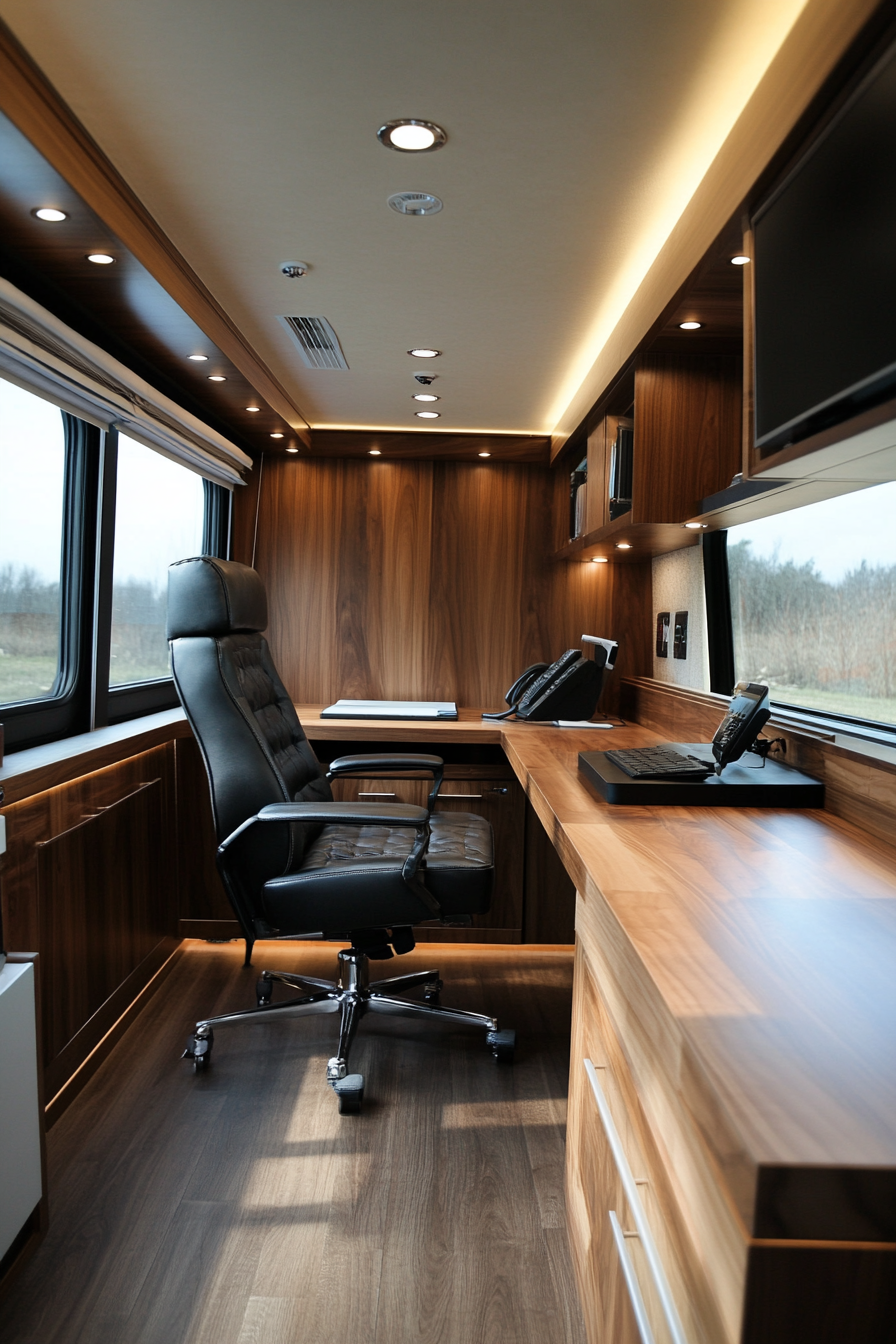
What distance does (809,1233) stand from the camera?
610mm

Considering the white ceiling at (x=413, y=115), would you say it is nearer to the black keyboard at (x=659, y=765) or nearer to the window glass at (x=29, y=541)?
the window glass at (x=29, y=541)

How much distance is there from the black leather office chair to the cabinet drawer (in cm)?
75

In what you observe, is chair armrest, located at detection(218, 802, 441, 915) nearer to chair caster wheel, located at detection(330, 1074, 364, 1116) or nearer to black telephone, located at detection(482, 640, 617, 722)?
chair caster wheel, located at detection(330, 1074, 364, 1116)

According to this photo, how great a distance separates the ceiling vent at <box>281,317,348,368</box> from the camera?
3.02 m

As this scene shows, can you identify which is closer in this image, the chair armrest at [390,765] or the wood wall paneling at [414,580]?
the chair armrest at [390,765]

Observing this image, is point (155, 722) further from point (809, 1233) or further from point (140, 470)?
point (809, 1233)

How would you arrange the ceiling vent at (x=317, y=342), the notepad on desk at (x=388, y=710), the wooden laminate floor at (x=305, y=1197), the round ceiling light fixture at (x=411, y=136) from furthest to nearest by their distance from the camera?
1. the notepad on desk at (x=388, y=710)
2. the ceiling vent at (x=317, y=342)
3. the round ceiling light fixture at (x=411, y=136)
4. the wooden laminate floor at (x=305, y=1197)

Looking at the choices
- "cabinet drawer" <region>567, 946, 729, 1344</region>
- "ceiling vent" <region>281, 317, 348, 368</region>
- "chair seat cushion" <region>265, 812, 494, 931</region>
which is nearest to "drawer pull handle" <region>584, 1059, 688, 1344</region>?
"cabinet drawer" <region>567, 946, 729, 1344</region>

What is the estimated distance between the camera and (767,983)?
0.91 meters

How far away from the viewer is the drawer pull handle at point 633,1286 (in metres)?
1.05

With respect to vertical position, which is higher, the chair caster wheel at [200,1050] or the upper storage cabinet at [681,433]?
the upper storage cabinet at [681,433]

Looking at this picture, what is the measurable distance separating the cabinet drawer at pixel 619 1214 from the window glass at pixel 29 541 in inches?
74.3

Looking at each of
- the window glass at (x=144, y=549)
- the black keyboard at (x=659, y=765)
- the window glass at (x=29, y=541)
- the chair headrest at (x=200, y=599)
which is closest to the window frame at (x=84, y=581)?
Result: the window glass at (x=29, y=541)

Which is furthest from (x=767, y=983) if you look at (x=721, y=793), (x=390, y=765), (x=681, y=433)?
(x=390, y=765)
